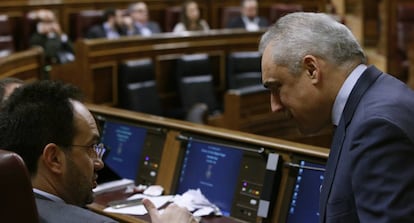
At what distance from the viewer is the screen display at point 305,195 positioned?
233 centimetres

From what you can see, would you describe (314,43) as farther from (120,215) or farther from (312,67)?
(120,215)

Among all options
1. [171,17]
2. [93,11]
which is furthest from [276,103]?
[171,17]

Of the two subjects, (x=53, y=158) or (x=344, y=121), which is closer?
(x=344, y=121)

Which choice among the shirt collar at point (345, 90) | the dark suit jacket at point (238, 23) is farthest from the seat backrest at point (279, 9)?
the shirt collar at point (345, 90)

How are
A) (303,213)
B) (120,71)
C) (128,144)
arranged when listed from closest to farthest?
(303,213)
(128,144)
(120,71)

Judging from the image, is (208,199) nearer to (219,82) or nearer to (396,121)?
(396,121)

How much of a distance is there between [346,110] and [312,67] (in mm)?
122

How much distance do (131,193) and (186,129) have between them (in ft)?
1.07

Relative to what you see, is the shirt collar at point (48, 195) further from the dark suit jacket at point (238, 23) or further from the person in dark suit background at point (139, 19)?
the dark suit jacket at point (238, 23)

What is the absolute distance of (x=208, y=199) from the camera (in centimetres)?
268

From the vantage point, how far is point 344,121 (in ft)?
5.22

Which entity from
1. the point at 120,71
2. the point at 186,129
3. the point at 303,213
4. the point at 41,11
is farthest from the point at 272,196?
the point at 41,11

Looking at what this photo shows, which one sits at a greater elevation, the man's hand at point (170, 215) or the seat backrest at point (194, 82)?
the man's hand at point (170, 215)

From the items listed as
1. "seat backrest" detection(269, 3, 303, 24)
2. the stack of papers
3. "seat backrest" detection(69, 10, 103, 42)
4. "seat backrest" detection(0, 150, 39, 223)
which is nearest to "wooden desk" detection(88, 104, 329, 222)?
the stack of papers
